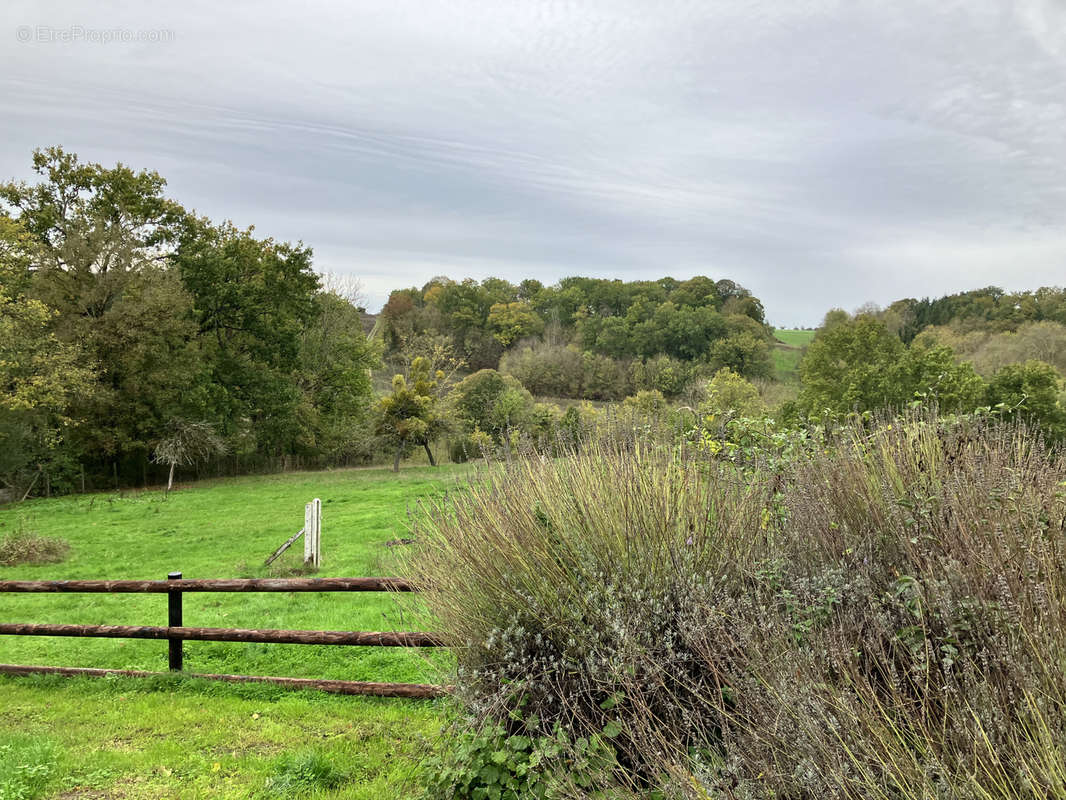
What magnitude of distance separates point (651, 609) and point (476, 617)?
895 millimetres

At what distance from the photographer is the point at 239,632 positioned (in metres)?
5.41

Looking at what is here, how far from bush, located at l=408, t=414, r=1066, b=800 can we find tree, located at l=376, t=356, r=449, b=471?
79.2 feet

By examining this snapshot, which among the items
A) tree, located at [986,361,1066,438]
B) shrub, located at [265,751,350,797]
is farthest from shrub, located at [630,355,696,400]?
shrub, located at [265,751,350,797]

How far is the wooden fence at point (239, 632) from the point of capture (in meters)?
4.87

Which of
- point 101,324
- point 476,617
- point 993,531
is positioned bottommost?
point 476,617

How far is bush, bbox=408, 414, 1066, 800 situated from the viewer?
1.80m

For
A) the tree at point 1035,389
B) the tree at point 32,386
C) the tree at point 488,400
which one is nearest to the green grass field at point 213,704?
the tree at point 32,386

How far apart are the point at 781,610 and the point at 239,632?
445cm

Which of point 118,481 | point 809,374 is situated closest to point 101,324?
point 118,481

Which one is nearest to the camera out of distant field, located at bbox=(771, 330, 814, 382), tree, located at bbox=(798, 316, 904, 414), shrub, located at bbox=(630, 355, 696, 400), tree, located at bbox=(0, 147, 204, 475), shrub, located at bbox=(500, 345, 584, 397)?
tree, located at bbox=(0, 147, 204, 475)

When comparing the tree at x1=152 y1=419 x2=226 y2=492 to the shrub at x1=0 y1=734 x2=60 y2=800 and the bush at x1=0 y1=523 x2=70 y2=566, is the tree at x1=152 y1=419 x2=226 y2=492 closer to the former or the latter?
the bush at x1=0 y1=523 x2=70 y2=566

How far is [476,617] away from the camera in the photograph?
3275 mm

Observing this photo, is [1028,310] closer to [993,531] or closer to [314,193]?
[314,193]

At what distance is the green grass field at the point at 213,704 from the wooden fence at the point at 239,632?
0.12 meters
